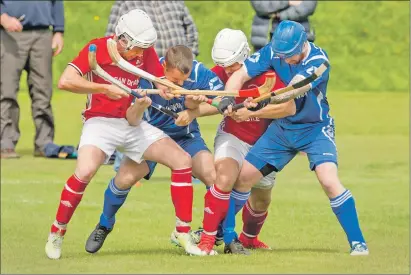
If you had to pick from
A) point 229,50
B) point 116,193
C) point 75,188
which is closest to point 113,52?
point 229,50

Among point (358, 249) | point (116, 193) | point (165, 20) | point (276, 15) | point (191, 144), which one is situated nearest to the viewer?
point (358, 249)

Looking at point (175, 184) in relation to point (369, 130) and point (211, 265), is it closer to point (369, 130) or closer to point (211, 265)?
point (211, 265)

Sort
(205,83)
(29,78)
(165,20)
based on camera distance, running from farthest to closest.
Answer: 1. (29,78)
2. (165,20)
3. (205,83)

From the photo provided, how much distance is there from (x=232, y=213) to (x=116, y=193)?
852mm

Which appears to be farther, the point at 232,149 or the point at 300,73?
the point at 232,149

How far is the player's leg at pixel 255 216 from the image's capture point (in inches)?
408

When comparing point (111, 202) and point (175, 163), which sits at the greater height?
point (175, 163)

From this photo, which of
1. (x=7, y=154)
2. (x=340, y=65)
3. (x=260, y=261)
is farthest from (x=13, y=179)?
(x=340, y=65)

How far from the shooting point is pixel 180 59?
976cm

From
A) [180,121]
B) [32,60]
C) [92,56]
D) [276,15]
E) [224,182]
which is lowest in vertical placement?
[32,60]

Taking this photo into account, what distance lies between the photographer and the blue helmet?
9.41 m

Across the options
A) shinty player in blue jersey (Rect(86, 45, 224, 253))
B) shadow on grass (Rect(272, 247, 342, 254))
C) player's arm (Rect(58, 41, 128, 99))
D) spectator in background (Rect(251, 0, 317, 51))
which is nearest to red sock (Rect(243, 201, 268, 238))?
shadow on grass (Rect(272, 247, 342, 254))

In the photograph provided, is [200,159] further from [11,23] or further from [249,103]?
[11,23]

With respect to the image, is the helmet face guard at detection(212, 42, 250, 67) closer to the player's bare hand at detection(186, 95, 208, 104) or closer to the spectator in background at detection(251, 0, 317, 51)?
the player's bare hand at detection(186, 95, 208, 104)
